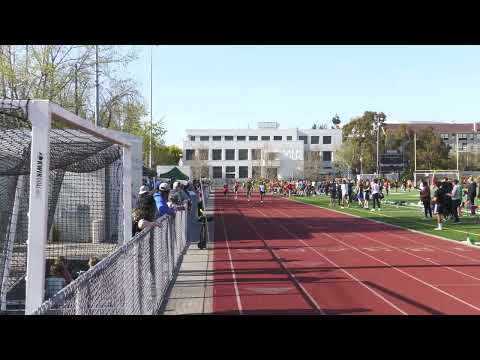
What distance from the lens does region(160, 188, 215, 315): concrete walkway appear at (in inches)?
383

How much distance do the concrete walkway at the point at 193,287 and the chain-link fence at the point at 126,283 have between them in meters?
0.20

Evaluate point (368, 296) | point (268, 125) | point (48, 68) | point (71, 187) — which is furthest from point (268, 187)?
point (368, 296)

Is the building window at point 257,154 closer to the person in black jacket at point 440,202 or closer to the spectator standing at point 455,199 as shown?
the spectator standing at point 455,199

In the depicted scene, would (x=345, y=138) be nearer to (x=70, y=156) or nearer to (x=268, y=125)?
(x=268, y=125)

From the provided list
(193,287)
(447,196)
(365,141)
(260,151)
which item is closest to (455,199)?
(447,196)

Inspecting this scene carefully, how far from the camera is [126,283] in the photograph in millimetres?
7152

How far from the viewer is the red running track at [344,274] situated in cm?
1008

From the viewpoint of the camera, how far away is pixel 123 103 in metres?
37.2

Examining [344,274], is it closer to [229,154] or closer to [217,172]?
[217,172]

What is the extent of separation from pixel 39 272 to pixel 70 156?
5.50 m

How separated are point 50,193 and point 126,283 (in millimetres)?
6136

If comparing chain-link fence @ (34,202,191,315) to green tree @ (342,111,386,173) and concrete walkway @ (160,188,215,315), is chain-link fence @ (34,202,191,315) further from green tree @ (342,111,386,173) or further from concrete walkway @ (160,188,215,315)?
green tree @ (342,111,386,173)

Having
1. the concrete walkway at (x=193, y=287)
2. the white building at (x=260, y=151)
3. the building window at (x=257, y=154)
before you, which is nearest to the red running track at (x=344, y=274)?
the concrete walkway at (x=193, y=287)

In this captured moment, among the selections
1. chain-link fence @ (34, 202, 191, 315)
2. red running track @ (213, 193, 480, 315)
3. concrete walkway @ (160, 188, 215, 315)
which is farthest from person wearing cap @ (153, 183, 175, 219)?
red running track @ (213, 193, 480, 315)
